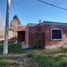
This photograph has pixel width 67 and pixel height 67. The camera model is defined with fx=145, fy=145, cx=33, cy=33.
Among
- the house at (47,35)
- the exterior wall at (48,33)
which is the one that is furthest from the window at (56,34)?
the exterior wall at (48,33)

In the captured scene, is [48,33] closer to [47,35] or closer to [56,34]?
[47,35]

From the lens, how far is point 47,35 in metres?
18.4

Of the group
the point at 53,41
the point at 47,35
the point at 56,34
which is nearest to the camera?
the point at 47,35

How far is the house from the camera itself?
18.4 m

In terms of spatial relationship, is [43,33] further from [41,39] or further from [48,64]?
[48,64]

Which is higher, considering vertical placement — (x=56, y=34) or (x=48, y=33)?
(x=48, y=33)

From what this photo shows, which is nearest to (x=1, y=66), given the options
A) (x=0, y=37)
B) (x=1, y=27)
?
(x=0, y=37)

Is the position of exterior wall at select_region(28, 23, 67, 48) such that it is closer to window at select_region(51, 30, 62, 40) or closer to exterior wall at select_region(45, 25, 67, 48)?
exterior wall at select_region(45, 25, 67, 48)

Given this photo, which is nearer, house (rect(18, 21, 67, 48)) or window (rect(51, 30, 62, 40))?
house (rect(18, 21, 67, 48))

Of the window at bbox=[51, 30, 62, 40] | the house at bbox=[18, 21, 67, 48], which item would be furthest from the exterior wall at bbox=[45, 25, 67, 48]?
the window at bbox=[51, 30, 62, 40]

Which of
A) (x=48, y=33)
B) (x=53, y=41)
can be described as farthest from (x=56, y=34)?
(x=48, y=33)

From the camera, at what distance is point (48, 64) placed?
7.96 m

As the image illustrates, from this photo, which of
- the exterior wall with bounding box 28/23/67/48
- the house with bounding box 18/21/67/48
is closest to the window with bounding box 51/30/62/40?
the house with bounding box 18/21/67/48

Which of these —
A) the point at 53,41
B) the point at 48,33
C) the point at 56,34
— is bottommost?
the point at 53,41
